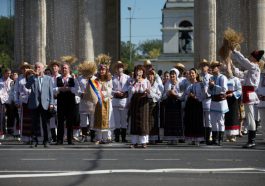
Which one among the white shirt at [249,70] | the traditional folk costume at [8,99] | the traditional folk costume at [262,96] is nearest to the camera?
the white shirt at [249,70]

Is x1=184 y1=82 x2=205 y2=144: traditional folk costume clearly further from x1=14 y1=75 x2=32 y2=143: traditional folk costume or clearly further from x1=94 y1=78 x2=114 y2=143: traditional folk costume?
x1=14 y1=75 x2=32 y2=143: traditional folk costume

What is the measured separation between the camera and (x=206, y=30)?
1532 inches

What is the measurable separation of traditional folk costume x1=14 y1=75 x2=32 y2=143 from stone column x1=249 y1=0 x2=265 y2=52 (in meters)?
15.4

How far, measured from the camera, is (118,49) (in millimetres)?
44219

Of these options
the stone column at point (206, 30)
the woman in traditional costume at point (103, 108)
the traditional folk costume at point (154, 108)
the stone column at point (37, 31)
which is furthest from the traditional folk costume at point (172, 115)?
the stone column at point (37, 31)

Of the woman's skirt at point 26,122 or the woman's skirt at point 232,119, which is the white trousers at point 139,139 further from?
the woman's skirt at point 232,119

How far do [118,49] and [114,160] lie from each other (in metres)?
26.9

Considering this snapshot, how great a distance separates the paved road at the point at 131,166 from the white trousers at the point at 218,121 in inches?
65.7

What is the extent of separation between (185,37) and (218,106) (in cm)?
10334

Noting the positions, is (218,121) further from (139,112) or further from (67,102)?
(67,102)

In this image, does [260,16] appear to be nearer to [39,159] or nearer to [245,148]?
[245,148]

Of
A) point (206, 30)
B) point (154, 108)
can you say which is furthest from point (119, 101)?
point (206, 30)

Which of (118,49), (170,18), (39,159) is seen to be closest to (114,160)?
(39,159)

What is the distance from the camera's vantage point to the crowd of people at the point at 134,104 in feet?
74.1
